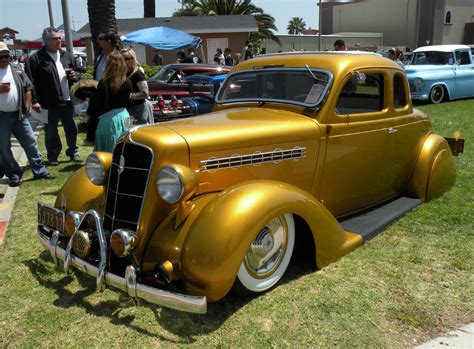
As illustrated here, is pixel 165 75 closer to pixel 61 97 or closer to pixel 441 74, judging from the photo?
pixel 61 97

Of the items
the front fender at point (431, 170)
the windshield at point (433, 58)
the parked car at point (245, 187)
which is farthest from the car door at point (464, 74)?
the parked car at point (245, 187)

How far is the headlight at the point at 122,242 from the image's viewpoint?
8.95 feet

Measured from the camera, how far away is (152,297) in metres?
2.54

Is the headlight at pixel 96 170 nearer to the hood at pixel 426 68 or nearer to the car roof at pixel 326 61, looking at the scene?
the car roof at pixel 326 61

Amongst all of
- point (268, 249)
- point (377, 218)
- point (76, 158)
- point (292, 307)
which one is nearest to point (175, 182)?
point (268, 249)

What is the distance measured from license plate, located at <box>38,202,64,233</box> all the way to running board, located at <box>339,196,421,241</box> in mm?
2269

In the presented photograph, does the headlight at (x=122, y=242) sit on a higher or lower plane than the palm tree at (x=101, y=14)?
lower

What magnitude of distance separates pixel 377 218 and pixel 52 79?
471 cm

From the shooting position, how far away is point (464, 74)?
13.6 metres

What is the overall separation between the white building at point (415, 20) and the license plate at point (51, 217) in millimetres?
43685

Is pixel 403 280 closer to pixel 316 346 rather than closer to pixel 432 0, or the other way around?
pixel 316 346

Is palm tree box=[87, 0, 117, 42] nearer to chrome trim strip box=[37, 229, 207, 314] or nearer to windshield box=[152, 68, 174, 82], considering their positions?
windshield box=[152, 68, 174, 82]

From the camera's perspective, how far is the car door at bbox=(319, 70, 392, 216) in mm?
3750

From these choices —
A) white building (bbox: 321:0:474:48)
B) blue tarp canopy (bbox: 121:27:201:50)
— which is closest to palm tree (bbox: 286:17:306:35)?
white building (bbox: 321:0:474:48)
